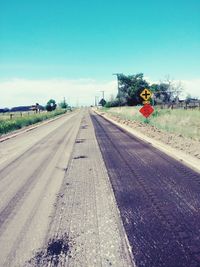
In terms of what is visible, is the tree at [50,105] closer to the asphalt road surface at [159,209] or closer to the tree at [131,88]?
the tree at [131,88]

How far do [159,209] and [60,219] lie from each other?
1738 mm

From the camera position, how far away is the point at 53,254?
3.79 metres

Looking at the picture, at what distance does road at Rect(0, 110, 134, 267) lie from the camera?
12.1 ft

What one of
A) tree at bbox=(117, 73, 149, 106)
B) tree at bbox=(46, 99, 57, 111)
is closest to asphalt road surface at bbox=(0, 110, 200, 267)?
tree at bbox=(117, 73, 149, 106)

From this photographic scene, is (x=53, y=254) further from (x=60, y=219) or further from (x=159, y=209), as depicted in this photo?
(x=159, y=209)

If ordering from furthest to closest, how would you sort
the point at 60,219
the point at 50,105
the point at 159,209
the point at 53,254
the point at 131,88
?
1. the point at 50,105
2. the point at 131,88
3. the point at 159,209
4. the point at 60,219
5. the point at 53,254

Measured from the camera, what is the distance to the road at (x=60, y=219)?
3701 millimetres

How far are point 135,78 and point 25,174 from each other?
89.8m

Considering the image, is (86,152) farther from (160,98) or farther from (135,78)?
(160,98)

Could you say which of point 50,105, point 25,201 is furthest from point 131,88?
point 25,201

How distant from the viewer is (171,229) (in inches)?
170

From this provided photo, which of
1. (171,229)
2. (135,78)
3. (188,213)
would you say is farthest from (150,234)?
(135,78)

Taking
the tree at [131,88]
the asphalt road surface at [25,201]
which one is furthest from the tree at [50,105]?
the asphalt road surface at [25,201]

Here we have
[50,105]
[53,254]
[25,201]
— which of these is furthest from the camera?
[50,105]
